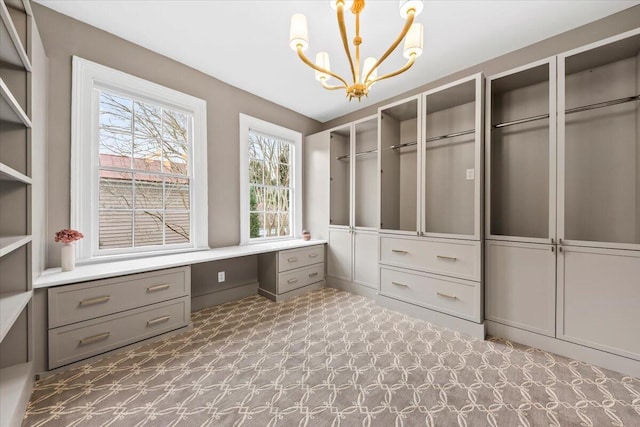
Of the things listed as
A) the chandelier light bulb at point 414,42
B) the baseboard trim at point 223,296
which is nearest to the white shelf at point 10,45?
the chandelier light bulb at point 414,42

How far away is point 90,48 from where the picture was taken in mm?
2240

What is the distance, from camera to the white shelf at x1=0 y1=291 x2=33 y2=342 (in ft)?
3.76

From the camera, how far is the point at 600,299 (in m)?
1.86

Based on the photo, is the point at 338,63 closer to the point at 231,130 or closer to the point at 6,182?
the point at 231,130

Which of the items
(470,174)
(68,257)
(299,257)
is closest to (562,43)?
(470,174)

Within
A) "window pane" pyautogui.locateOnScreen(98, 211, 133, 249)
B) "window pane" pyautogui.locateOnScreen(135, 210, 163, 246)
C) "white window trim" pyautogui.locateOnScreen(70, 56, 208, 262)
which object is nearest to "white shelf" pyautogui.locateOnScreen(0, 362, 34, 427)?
"white window trim" pyautogui.locateOnScreen(70, 56, 208, 262)

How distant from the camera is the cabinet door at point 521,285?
2059 millimetres

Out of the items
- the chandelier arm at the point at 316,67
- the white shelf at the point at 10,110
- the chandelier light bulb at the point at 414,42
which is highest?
the chandelier light bulb at the point at 414,42

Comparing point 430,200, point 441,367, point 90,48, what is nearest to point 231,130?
point 90,48

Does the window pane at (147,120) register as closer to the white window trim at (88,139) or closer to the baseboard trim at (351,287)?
the white window trim at (88,139)

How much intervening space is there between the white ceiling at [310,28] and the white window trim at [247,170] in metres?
0.65

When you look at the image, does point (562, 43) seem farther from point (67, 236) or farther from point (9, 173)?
point (67, 236)

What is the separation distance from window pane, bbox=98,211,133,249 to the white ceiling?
1.72 m

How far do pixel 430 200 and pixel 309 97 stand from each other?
85.9 inches
